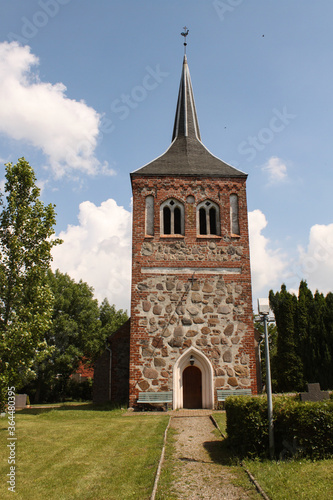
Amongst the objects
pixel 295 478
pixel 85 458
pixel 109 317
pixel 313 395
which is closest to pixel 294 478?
pixel 295 478

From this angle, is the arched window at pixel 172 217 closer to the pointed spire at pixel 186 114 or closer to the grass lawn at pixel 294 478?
the pointed spire at pixel 186 114

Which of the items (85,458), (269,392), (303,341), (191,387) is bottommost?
(85,458)

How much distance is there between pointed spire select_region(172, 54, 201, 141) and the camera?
75.9 ft

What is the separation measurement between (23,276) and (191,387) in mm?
9241

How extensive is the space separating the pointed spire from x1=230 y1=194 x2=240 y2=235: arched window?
5464 mm

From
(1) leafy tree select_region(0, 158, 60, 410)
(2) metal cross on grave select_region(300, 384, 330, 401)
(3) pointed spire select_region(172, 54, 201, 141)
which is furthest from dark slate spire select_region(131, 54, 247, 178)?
(2) metal cross on grave select_region(300, 384, 330, 401)

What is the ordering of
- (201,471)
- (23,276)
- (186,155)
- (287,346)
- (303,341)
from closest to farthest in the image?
(201,471)
(23,276)
(186,155)
(303,341)
(287,346)

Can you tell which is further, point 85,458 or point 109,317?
point 109,317

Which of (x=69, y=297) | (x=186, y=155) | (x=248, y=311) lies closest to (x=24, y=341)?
(x=248, y=311)

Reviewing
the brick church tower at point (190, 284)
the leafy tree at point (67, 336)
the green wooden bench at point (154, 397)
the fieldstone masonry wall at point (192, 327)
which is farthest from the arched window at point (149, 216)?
the leafy tree at point (67, 336)

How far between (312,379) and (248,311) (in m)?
7.55

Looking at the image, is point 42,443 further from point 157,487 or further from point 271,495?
point 271,495

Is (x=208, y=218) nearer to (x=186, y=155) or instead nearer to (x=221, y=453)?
(x=186, y=155)

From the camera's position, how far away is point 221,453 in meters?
8.85
